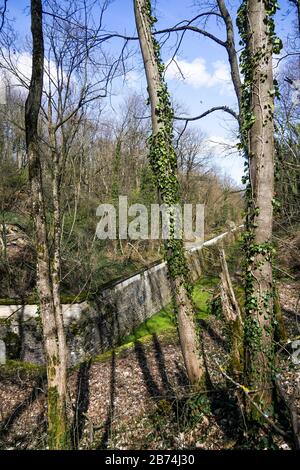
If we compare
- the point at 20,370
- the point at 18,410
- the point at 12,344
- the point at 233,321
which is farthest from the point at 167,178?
→ the point at 12,344

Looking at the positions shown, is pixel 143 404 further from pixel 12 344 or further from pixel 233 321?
pixel 12 344

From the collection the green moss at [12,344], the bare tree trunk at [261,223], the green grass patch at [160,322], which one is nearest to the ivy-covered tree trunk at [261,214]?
the bare tree trunk at [261,223]

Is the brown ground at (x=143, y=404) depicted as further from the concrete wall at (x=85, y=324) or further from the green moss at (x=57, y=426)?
the concrete wall at (x=85, y=324)

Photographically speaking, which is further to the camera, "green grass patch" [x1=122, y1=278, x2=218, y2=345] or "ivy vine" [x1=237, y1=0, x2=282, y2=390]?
"green grass patch" [x1=122, y1=278, x2=218, y2=345]

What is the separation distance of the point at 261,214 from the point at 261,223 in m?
0.11

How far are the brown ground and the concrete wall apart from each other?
64 cm

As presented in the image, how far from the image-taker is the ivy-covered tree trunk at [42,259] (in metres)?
4.63

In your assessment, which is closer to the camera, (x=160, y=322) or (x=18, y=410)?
(x=18, y=410)

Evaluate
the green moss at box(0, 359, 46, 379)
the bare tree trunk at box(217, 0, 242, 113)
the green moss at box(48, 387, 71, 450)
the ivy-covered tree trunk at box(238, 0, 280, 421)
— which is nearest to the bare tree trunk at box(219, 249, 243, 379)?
the ivy-covered tree trunk at box(238, 0, 280, 421)

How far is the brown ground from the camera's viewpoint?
4.78m

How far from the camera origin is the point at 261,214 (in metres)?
4.21

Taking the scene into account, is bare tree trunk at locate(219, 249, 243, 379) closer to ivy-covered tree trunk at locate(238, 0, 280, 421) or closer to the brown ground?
the brown ground

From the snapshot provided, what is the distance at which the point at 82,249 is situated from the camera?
13.7m

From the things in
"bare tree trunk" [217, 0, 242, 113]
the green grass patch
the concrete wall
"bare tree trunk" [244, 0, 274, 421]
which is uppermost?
"bare tree trunk" [217, 0, 242, 113]
